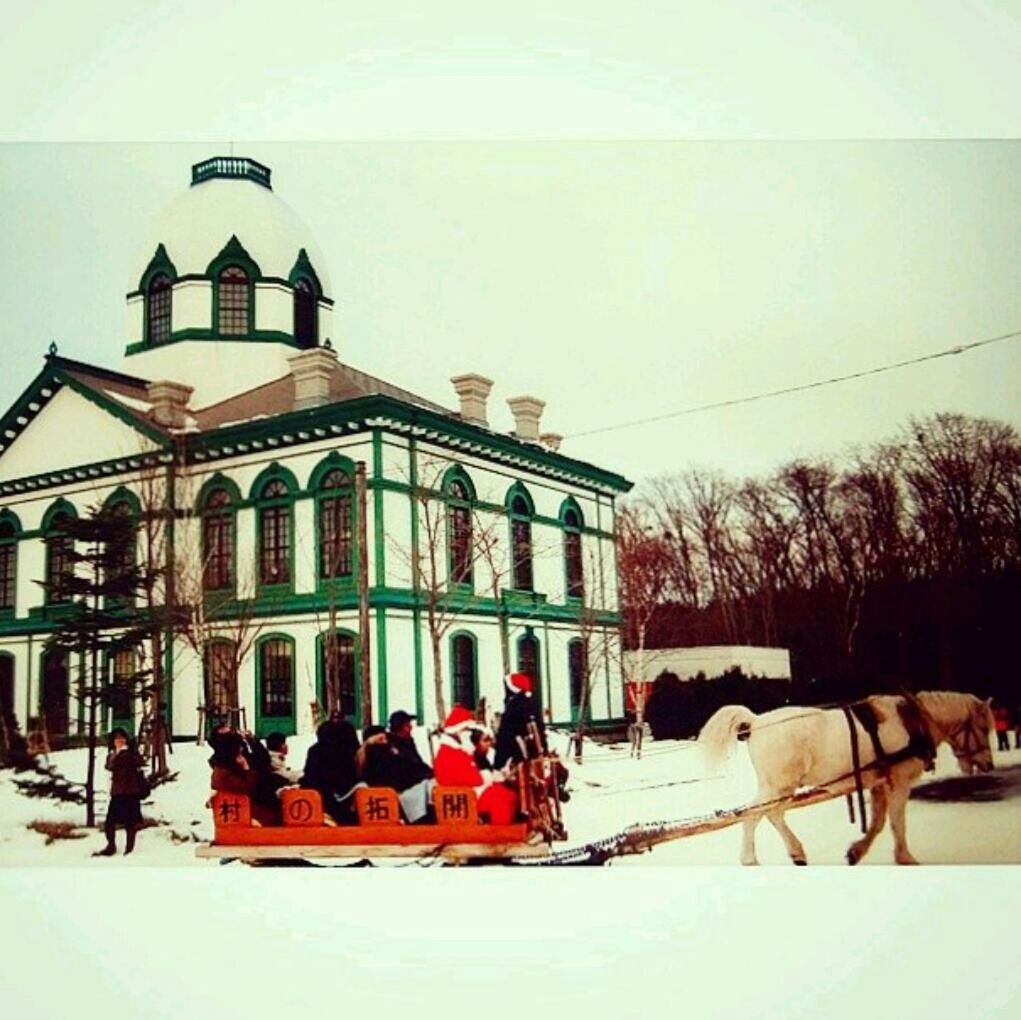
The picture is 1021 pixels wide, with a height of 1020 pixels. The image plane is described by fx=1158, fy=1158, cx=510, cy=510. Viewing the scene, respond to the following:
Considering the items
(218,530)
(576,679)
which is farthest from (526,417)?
(218,530)

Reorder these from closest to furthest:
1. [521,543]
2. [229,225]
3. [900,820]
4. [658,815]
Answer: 1. [900,820]
2. [658,815]
3. [521,543]
4. [229,225]

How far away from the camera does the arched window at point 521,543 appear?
587 centimetres

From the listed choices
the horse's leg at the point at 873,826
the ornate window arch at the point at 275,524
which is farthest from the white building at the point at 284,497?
the horse's leg at the point at 873,826

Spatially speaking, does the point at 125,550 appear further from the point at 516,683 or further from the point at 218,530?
the point at 516,683

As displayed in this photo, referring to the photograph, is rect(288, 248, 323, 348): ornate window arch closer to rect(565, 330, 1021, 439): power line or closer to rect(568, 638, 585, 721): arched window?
rect(565, 330, 1021, 439): power line

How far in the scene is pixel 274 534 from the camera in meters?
5.94

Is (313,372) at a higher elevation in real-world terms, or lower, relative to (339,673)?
higher

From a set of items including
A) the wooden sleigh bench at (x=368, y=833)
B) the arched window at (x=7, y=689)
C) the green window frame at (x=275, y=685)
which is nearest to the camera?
the wooden sleigh bench at (x=368, y=833)

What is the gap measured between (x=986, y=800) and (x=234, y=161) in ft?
15.6

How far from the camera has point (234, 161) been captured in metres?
5.82

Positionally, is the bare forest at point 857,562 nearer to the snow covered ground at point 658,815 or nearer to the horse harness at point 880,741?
the horse harness at point 880,741

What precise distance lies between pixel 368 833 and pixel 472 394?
2213 millimetres

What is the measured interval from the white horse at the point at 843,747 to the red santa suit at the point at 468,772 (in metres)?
1.02

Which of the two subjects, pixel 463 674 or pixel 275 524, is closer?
pixel 463 674
